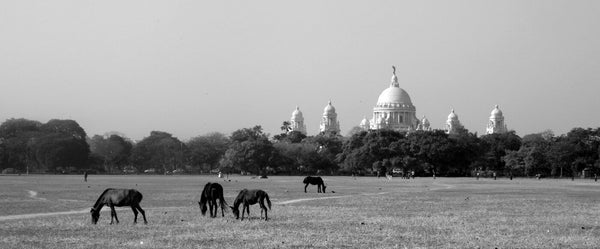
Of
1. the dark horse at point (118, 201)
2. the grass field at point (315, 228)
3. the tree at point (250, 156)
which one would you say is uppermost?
the tree at point (250, 156)

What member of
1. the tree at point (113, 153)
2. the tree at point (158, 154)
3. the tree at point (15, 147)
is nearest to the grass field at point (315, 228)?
the tree at point (15, 147)

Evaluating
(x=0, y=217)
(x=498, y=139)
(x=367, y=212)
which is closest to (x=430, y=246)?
(x=367, y=212)

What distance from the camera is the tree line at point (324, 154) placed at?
424ft

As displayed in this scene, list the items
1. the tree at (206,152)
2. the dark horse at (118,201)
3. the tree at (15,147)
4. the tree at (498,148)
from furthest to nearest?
1. the tree at (206,152)
2. the tree at (498,148)
3. the tree at (15,147)
4. the dark horse at (118,201)

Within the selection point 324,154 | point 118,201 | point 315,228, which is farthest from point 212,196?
point 324,154

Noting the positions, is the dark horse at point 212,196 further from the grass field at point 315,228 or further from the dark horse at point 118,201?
the dark horse at point 118,201

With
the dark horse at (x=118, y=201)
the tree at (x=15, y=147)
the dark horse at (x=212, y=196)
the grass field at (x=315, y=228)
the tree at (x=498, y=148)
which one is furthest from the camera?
the tree at (x=498, y=148)

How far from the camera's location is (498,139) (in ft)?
518

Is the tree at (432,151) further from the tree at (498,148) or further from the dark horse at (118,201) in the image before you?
the dark horse at (118,201)

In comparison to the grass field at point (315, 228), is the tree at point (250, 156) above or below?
above

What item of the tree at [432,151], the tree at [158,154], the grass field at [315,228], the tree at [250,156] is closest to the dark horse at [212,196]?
the grass field at [315,228]

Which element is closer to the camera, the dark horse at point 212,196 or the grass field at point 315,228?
the grass field at point 315,228

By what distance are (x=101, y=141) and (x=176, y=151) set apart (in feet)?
55.7

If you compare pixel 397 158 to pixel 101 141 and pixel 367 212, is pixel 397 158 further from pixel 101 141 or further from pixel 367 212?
pixel 367 212
